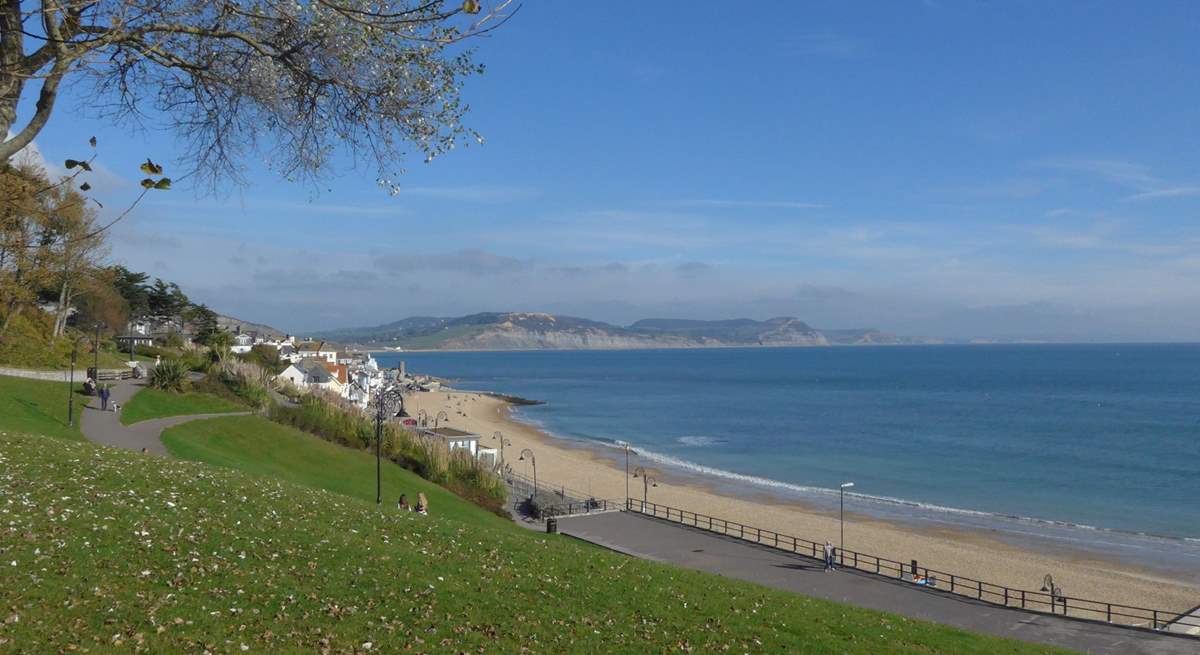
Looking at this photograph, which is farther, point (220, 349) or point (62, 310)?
point (220, 349)

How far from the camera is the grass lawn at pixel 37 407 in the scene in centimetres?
2559

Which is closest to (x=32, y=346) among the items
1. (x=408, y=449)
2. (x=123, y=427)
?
(x=123, y=427)

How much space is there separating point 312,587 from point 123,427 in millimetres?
23727

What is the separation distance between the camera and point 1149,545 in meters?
43.8

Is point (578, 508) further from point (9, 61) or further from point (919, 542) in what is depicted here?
point (9, 61)

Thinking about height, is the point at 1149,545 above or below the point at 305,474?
below

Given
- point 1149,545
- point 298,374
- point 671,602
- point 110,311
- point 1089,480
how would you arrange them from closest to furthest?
point 671,602 → point 1149,545 → point 1089,480 → point 110,311 → point 298,374

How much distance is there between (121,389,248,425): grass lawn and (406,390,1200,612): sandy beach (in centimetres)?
2502

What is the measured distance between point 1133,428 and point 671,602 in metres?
96.6

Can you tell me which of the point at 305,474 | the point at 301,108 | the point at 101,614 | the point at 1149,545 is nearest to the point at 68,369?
the point at 305,474

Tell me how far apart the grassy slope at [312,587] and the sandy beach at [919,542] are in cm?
2409

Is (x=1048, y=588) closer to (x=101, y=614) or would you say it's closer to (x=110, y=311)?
(x=101, y=614)

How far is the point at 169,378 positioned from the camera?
40.2 metres

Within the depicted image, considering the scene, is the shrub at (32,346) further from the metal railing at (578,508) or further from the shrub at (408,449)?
the metal railing at (578,508)
